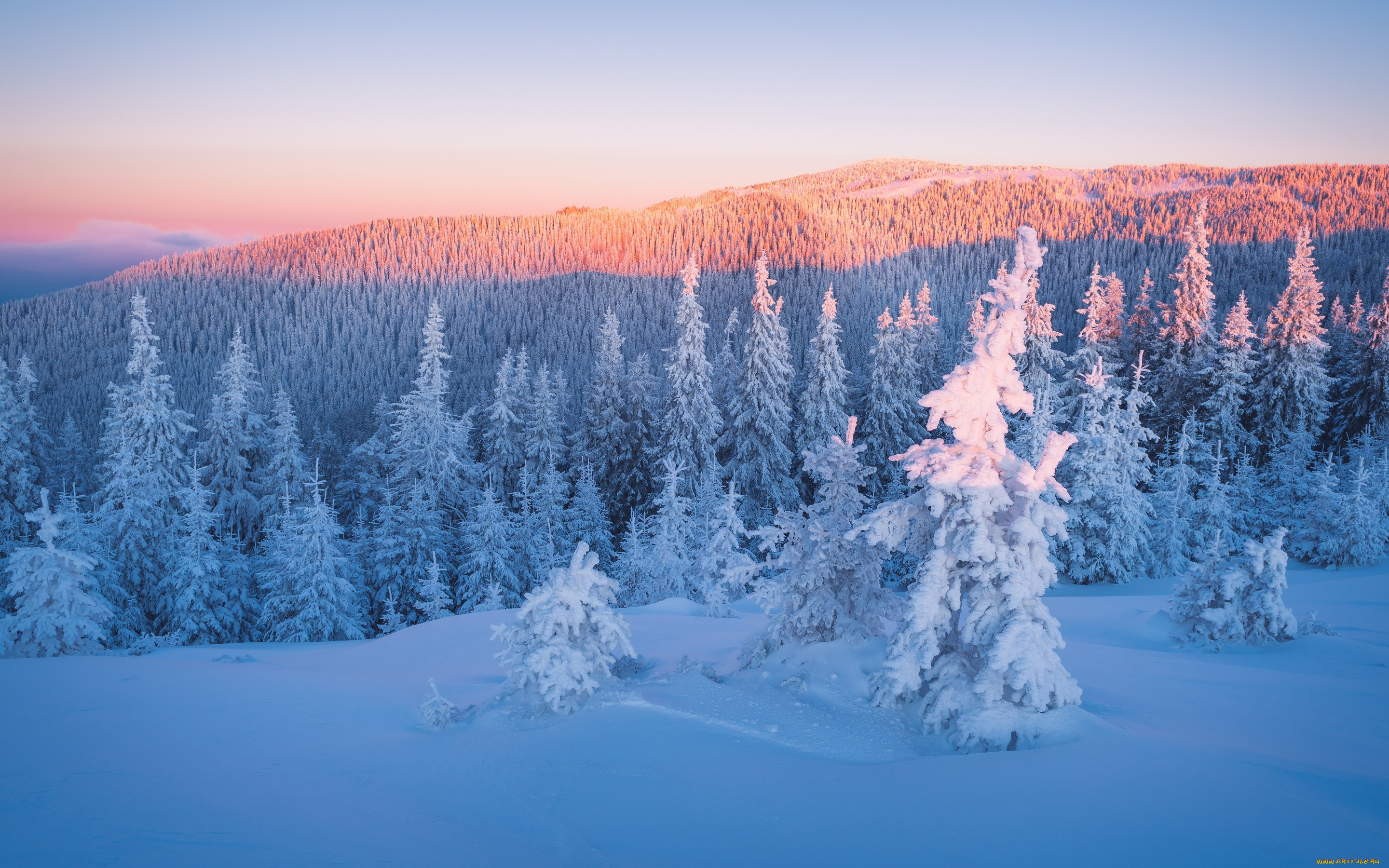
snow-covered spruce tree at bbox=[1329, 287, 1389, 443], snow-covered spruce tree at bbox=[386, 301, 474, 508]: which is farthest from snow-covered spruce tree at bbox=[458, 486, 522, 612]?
snow-covered spruce tree at bbox=[1329, 287, 1389, 443]

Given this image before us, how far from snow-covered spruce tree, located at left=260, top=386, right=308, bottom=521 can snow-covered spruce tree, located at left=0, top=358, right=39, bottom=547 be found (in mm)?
8495

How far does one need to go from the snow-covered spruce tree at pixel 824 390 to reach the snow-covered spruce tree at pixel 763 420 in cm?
107

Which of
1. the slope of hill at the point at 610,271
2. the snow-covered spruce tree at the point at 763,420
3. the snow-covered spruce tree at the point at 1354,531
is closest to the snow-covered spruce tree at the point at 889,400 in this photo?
the snow-covered spruce tree at the point at 763,420

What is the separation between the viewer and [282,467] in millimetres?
35438

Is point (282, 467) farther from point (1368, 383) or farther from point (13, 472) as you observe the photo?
point (1368, 383)

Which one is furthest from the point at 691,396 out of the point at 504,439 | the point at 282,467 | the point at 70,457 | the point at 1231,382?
the point at 70,457

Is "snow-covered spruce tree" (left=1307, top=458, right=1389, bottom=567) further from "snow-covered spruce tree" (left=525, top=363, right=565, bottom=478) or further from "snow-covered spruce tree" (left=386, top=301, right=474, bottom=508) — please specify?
"snow-covered spruce tree" (left=386, top=301, right=474, bottom=508)

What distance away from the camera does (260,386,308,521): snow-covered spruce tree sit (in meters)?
34.9

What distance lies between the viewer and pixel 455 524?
1485 inches

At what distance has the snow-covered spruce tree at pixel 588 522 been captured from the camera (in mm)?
34719

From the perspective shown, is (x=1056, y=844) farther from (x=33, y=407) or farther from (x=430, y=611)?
(x=33, y=407)

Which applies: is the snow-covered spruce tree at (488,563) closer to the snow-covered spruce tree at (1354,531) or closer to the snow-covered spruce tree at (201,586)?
the snow-covered spruce tree at (201,586)

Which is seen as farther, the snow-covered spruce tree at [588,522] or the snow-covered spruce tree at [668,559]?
the snow-covered spruce tree at [588,522]

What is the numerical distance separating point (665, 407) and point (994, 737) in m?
29.6
